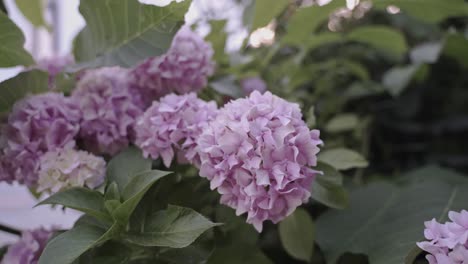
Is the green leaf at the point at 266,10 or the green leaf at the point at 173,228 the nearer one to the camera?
the green leaf at the point at 173,228

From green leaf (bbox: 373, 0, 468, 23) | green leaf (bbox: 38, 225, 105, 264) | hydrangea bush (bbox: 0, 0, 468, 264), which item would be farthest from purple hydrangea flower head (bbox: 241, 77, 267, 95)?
green leaf (bbox: 38, 225, 105, 264)

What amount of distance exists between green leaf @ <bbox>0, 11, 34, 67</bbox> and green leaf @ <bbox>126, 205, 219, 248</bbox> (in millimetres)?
135

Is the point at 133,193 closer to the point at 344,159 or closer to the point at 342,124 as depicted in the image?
the point at 344,159

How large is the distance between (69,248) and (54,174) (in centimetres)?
6

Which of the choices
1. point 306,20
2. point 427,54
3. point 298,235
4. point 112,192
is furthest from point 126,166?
point 427,54

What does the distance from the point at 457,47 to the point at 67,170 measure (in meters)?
0.43

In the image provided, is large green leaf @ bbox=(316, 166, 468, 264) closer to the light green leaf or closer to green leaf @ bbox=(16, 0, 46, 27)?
the light green leaf

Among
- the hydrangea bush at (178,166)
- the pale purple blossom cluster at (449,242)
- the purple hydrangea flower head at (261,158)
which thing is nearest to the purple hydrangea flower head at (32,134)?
the hydrangea bush at (178,166)

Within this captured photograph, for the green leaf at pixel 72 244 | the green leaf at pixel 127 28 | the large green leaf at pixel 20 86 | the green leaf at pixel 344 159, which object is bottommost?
the green leaf at pixel 344 159

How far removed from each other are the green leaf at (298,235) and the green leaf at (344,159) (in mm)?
42

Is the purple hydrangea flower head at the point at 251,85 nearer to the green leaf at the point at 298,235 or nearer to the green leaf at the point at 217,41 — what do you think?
the green leaf at the point at 217,41

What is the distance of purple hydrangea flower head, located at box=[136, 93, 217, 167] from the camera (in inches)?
10.9

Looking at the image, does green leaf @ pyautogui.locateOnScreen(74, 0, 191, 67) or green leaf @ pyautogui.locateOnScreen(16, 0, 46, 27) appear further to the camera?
green leaf @ pyautogui.locateOnScreen(16, 0, 46, 27)

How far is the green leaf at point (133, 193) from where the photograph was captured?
25 centimetres
